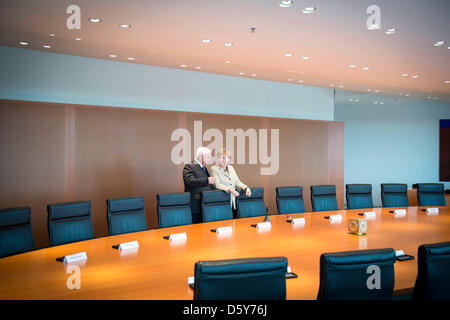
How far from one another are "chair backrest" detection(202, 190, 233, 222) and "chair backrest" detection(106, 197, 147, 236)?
37.7 inches

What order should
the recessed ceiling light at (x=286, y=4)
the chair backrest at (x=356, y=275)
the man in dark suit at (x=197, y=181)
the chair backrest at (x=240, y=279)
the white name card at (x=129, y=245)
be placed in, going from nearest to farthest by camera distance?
the chair backrest at (x=240, y=279) < the chair backrest at (x=356, y=275) < the white name card at (x=129, y=245) < the recessed ceiling light at (x=286, y=4) < the man in dark suit at (x=197, y=181)

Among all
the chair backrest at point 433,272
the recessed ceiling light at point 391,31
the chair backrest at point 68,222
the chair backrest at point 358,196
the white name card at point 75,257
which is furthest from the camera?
the chair backrest at point 358,196

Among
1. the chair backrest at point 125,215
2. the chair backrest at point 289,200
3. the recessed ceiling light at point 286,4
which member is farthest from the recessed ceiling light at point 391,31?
the chair backrest at point 125,215

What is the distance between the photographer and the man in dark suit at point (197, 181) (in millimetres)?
6141

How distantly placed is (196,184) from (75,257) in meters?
2.97

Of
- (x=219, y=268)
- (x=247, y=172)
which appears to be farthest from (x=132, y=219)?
(x=247, y=172)

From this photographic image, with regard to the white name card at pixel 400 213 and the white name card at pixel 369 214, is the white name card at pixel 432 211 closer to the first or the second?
the white name card at pixel 400 213

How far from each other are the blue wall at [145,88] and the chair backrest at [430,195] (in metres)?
3.80

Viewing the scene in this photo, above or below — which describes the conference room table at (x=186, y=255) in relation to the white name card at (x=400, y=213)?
below

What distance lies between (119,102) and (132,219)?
12.6ft

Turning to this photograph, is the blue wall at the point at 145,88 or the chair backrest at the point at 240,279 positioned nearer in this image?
the chair backrest at the point at 240,279

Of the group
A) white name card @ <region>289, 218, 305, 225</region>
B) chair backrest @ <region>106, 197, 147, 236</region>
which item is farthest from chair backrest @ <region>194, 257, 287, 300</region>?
white name card @ <region>289, 218, 305, 225</region>

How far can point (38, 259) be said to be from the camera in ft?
11.2
